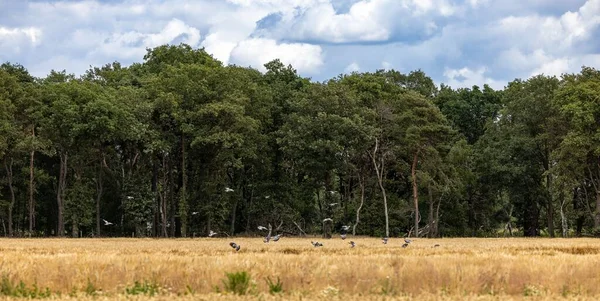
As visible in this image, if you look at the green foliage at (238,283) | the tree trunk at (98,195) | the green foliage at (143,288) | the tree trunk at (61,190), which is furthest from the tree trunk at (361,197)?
the green foliage at (238,283)

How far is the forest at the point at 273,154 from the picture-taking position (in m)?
69.9

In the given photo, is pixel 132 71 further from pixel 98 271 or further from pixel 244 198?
pixel 98 271

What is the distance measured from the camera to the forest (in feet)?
229

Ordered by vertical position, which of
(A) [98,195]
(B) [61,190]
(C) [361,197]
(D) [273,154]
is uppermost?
(D) [273,154]

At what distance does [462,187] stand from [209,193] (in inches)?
1027

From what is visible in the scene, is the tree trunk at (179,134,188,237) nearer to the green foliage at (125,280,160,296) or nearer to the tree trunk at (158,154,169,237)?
the tree trunk at (158,154,169,237)

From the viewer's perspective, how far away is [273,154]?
263 ft

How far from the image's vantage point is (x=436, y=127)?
235 ft

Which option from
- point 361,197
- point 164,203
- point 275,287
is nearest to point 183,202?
point 164,203

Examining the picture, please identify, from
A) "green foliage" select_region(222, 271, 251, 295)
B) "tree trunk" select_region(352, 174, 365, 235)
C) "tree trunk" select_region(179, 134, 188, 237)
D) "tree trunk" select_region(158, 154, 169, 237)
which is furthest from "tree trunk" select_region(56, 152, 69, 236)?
"green foliage" select_region(222, 271, 251, 295)

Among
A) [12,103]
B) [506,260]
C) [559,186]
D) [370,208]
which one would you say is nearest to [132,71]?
[12,103]

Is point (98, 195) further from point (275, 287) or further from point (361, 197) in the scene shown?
point (275, 287)

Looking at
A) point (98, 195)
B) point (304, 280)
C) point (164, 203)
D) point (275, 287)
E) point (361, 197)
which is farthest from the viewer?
point (361, 197)

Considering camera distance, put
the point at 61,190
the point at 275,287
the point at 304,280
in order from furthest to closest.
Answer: the point at 61,190 < the point at 304,280 < the point at 275,287
